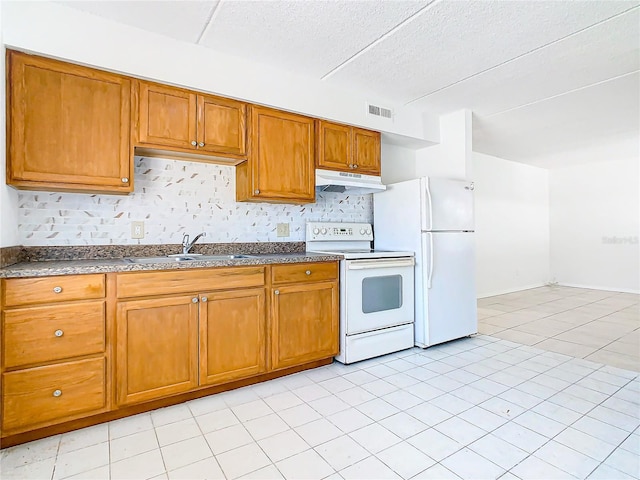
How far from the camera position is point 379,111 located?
3.31m

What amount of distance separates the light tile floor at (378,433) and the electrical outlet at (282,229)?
1184mm

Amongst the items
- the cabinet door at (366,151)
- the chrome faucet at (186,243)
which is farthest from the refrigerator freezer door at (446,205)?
the chrome faucet at (186,243)

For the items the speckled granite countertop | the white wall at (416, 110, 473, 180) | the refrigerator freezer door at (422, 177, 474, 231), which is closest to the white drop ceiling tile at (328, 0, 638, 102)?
the white wall at (416, 110, 473, 180)

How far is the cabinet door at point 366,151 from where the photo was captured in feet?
10.5

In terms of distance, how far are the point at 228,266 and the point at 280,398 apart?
92cm

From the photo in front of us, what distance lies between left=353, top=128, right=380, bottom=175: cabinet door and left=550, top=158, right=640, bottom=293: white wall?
5341 millimetres

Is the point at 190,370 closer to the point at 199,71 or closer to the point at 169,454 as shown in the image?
the point at 169,454

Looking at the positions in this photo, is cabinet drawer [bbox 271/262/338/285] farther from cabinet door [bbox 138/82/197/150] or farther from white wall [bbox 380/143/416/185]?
white wall [bbox 380/143/416/185]

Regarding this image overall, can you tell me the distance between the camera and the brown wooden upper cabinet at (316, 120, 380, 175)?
2.99 metres

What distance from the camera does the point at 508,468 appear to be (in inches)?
62.0

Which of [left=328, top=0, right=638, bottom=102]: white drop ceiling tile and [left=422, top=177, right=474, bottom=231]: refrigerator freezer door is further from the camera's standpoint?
[left=422, top=177, right=474, bottom=231]: refrigerator freezer door

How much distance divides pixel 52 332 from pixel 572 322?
4.95 meters

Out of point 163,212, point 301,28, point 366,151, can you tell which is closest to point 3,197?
point 163,212

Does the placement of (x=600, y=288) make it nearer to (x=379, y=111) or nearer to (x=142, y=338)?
(x=379, y=111)
